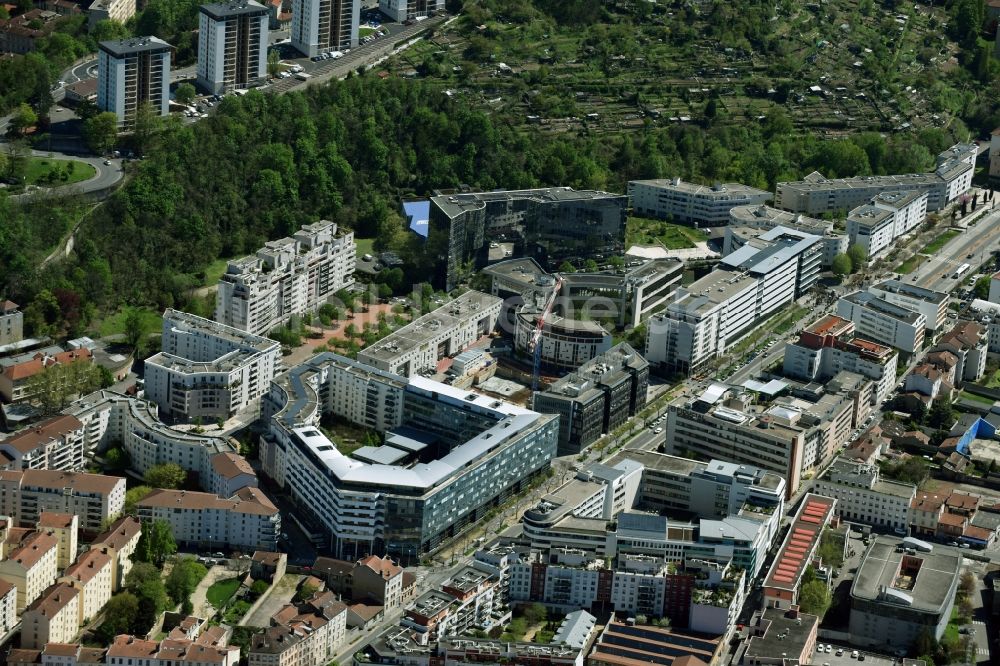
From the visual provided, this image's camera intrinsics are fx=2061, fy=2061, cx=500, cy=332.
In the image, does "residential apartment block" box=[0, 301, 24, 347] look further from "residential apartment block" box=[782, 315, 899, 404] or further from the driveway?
"residential apartment block" box=[782, 315, 899, 404]

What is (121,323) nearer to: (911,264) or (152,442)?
(152,442)

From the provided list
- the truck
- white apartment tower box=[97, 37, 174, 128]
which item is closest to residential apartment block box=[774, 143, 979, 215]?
white apartment tower box=[97, 37, 174, 128]

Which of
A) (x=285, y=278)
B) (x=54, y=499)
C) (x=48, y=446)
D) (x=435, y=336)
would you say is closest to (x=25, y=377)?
(x=48, y=446)

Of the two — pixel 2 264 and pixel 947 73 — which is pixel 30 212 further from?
pixel 947 73

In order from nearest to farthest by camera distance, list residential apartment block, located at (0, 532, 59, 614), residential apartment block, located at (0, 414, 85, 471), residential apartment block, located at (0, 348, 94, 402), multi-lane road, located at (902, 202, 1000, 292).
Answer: residential apartment block, located at (0, 532, 59, 614)
residential apartment block, located at (0, 414, 85, 471)
residential apartment block, located at (0, 348, 94, 402)
multi-lane road, located at (902, 202, 1000, 292)

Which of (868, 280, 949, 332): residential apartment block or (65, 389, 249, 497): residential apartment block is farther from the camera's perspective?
(868, 280, 949, 332): residential apartment block
